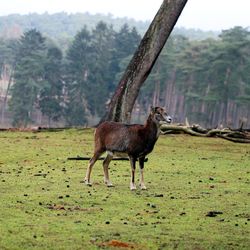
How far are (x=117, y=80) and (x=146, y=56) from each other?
69.7 m

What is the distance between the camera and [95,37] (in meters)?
100

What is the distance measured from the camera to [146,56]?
21.1m

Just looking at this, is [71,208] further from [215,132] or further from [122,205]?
[215,132]

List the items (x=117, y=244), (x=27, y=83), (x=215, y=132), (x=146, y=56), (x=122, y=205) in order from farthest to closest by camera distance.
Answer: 1. (x=27, y=83)
2. (x=215, y=132)
3. (x=146, y=56)
4. (x=122, y=205)
5. (x=117, y=244)

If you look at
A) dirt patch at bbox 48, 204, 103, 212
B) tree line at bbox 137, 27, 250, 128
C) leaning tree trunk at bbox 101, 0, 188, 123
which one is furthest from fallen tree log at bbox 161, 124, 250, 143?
tree line at bbox 137, 27, 250, 128

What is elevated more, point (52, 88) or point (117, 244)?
point (117, 244)

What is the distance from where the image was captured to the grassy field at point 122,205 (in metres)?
8.44

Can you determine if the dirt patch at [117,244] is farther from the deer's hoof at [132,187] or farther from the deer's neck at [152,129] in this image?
the deer's neck at [152,129]

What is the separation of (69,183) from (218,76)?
69.3 m

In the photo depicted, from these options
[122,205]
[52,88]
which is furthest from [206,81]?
[122,205]

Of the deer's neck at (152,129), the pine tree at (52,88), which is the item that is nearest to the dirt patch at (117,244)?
the deer's neck at (152,129)

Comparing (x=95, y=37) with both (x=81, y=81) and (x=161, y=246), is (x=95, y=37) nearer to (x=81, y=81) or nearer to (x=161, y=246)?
(x=81, y=81)

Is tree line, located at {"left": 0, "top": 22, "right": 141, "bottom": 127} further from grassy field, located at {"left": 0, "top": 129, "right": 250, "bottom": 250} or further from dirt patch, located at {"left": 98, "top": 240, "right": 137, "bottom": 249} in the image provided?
dirt patch, located at {"left": 98, "top": 240, "right": 137, "bottom": 249}

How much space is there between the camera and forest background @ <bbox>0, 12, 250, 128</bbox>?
8106cm
